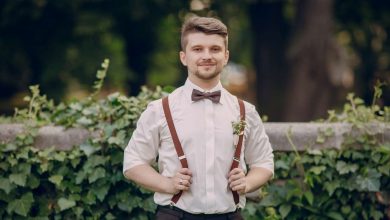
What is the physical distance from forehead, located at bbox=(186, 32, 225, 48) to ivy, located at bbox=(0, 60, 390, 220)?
1197mm

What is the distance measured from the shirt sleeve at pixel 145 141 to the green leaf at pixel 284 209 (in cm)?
136

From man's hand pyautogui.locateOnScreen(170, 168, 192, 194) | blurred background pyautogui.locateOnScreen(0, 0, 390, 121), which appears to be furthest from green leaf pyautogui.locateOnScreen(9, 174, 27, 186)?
blurred background pyautogui.locateOnScreen(0, 0, 390, 121)

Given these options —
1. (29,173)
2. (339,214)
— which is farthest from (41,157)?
(339,214)

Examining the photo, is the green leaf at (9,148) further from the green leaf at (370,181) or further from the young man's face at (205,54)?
the green leaf at (370,181)

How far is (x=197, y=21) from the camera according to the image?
12.2ft

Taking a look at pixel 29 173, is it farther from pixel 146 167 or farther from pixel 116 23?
pixel 116 23

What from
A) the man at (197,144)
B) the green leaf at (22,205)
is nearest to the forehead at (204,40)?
the man at (197,144)

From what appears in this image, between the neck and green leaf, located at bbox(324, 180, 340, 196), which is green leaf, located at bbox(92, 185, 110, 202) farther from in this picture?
green leaf, located at bbox(324, 180, 340, 196)

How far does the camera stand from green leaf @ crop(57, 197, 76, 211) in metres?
4.70

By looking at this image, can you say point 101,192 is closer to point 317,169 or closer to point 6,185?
point 6,185

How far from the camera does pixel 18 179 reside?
15.5 feet

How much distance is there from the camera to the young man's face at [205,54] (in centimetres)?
371

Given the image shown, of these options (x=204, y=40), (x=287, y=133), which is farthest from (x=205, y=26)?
(x=287, y=133)

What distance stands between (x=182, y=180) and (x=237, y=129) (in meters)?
0.41
